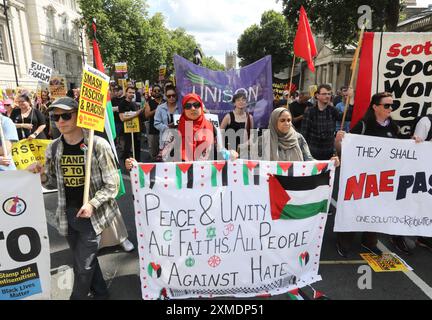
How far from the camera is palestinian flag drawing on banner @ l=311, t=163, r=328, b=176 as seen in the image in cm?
268

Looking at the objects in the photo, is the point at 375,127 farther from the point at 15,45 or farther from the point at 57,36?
the point at 57,36

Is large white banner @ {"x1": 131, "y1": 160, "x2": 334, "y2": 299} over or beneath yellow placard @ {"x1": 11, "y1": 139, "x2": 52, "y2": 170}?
beneath

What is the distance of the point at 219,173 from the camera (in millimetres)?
2496

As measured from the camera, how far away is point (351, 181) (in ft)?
10.2

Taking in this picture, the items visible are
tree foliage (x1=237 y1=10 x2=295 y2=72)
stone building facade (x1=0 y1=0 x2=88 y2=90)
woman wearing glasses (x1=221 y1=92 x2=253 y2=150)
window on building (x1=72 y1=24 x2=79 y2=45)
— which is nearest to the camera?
woman wearing glasses (x1=221 y1=92 x2=253 y2=150)

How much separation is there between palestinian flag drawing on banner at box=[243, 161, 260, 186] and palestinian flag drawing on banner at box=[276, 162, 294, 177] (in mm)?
183

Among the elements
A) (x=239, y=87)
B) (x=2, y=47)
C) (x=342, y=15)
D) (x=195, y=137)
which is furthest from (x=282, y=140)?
(x=2, y=47)

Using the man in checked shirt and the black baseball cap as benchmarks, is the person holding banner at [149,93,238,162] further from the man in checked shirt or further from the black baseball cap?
the man in checked shirt

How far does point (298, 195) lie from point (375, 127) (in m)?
1.33

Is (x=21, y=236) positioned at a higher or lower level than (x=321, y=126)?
lower

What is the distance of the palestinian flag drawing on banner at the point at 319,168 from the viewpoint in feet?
8.78

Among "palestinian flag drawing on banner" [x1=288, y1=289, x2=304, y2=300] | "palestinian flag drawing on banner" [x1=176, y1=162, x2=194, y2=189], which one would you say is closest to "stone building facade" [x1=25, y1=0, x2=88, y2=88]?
"palestinian flag drawing on banner" [x1=176, y1=162, x2=194, y2=189]

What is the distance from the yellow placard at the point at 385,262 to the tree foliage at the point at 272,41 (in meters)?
43.2
